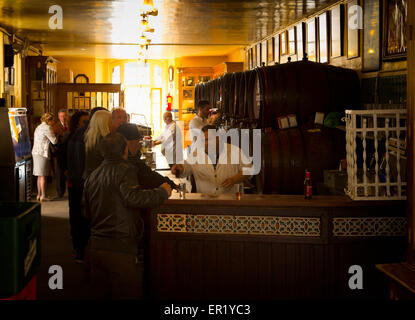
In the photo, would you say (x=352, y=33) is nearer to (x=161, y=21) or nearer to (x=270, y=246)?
(x=270, y=246)

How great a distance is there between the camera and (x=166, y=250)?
156 inches

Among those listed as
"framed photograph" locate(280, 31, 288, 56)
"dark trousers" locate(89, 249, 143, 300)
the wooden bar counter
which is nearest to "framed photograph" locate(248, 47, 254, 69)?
"framed photograph" locate(280, 31, 288, 56)

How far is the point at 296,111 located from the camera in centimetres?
557

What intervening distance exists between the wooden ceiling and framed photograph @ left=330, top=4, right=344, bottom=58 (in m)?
0.31

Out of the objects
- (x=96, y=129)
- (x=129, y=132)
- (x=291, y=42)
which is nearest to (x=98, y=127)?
(x=96, y=129)

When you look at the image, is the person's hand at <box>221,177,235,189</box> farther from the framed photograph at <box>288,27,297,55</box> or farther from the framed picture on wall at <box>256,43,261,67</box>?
the framed picture on wall at <box>256,43,261,67</box>

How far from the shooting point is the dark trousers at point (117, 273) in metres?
3.43

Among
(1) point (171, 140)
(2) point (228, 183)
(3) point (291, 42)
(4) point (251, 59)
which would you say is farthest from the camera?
(4) point (251, 59)

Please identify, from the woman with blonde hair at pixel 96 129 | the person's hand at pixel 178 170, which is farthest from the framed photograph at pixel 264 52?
the person's hand at pixel 178 170

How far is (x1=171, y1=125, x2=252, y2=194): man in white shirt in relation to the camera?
14.7ft

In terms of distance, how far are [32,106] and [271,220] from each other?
10.7 meters

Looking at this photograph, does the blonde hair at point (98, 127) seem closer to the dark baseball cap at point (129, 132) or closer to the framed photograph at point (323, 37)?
the dark baseball cap at point (129, 132)

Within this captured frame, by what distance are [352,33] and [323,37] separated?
139cm

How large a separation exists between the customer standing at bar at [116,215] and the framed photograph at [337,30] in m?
4.37
